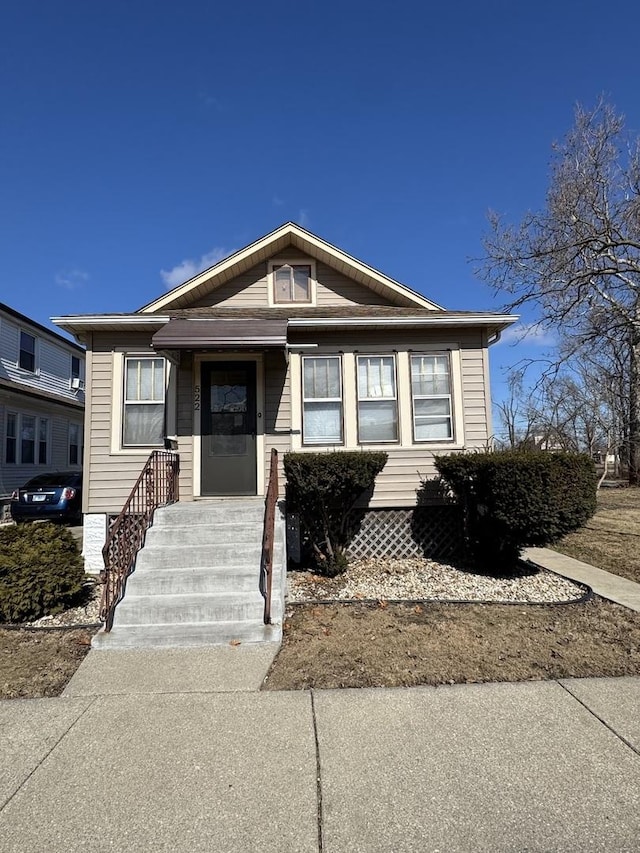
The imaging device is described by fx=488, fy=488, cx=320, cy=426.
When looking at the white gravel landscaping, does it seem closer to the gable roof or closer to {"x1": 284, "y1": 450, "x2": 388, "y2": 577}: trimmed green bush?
{"x1": 284, "y1": 450, "x2": 388, "y2": 577}: trimmed green bush

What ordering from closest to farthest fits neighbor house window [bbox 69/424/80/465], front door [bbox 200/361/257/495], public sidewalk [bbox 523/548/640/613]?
public sidewalk [bbox 523/548/640/613] → front door [bbox 200/361/257/495] → neighbor house window [bbox 69/424/80/465]

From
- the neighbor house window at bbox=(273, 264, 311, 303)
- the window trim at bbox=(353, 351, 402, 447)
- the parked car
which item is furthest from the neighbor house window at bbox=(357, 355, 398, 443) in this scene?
the parked car

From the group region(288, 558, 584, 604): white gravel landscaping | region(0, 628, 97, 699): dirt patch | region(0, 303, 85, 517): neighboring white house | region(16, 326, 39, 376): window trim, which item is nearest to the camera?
A: region(0, 628, 97, 699): dirt patch

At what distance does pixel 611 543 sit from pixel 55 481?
13.4 m

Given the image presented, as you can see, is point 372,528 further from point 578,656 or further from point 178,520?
point 578,656

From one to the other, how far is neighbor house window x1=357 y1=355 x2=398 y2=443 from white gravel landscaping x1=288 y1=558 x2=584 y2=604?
213cm

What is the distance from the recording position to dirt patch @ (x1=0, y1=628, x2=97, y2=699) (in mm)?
3818

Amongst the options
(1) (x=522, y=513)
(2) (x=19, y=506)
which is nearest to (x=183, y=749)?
(1) (x=522, y=513)

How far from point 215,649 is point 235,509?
244cm

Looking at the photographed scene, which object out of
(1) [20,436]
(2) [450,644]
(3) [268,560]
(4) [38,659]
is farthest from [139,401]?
(1) [20,436]

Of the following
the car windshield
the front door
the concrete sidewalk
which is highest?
the front door

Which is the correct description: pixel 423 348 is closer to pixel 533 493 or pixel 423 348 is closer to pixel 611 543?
pixel 533 493

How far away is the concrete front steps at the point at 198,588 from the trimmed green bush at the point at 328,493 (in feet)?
2.08

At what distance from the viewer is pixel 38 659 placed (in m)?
4.36
